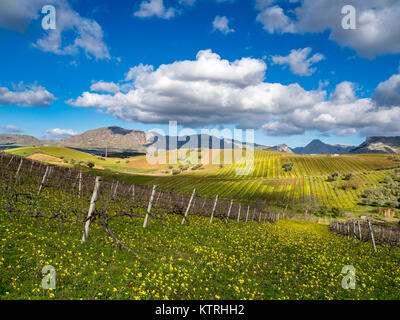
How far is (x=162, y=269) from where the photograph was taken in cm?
1010

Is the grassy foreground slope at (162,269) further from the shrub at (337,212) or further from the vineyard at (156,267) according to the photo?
the shrub at (337,212)

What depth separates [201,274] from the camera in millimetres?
10352

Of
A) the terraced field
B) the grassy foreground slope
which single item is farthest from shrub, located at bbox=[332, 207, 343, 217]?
the grassy foreground slope

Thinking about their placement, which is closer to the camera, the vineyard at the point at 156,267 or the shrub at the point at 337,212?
the vineyard at the point at 156,267

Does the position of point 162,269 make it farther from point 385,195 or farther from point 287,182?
point 385,195

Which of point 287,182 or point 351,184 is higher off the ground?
point 287,182

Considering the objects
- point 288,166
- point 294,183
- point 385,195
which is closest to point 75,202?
point 294,183

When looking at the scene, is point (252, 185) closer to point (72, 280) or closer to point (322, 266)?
point (322, 266)

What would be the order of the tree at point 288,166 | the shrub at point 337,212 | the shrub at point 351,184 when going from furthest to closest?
the tree at point 288,166 < the shrub at point 351,184 < the shrub at point 337,212

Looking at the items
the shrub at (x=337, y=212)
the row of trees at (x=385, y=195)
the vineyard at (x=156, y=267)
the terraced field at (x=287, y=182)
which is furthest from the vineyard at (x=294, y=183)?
the vineyard at (x=156, y=267)

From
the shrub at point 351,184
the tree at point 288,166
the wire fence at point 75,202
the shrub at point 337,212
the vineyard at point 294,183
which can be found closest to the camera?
the wire fence at point 75,202

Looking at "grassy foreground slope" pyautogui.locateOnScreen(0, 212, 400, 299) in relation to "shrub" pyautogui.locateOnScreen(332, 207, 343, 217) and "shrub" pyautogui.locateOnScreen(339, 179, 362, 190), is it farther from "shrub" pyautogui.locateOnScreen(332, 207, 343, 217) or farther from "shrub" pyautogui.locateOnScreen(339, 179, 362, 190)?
"shrub" pyautogui.locateOnScreen(339, 179, 362, 190)

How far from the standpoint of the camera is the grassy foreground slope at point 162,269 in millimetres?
7938
